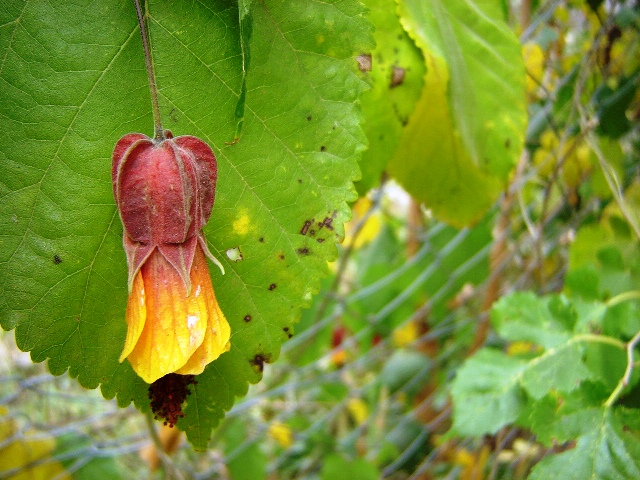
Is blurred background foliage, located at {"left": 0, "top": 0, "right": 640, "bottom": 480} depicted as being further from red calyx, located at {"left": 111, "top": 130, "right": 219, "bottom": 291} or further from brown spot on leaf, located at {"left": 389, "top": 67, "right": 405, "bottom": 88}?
red calyx, located at {"left": 111, "top": 130, "right": 219, "bottom": 291}

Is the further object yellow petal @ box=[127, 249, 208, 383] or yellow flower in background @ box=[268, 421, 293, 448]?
yellow flower in background @ box=[268, 421, 293, 448]

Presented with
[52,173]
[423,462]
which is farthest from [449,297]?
[52,173]

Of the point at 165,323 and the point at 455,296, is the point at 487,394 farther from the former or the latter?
the point at 455,296

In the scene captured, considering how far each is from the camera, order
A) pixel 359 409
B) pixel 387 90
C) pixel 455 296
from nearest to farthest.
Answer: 1. pixel 387 90
2. pixel 455 296
3. pixel 359 409

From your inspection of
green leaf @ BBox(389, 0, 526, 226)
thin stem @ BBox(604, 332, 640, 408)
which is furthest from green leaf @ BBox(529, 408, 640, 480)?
green leaf @ BBox(389, 0, 526, 226)

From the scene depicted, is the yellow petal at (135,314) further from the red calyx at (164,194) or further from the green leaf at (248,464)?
the green leaf at (248,464)

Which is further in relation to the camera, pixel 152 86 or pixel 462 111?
pixel 462 111

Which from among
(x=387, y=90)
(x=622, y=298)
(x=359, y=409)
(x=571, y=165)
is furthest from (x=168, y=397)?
(x=359, y=409)
